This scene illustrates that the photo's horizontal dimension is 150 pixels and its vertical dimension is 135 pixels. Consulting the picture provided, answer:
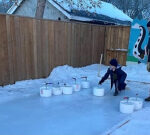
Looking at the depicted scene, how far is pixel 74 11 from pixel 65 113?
7.87 metres

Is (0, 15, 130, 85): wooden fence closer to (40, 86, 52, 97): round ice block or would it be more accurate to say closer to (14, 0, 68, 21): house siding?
(40, 86, 52, 97): round ice block

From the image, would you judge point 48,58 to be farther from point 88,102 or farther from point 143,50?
point 143,50

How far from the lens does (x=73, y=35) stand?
338 inches

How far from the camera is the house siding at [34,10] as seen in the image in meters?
11.8

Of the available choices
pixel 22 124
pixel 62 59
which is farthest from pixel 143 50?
pixel 22 124

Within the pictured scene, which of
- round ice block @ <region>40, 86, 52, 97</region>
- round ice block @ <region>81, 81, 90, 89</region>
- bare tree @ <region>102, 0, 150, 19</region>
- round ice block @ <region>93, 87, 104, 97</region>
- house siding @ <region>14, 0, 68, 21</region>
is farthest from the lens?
bare tree @ <region>102, 0, 150, 19</region>

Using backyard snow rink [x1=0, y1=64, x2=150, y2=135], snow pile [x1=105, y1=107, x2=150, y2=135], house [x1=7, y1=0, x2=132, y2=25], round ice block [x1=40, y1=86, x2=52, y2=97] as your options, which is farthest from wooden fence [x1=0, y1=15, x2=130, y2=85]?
snow pile [x1=105, y1=107, x2=150, y2=135]

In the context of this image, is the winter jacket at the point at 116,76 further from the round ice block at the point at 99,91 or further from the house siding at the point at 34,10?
the house siding at the point at 34,10

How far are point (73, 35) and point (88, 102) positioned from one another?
4113mm

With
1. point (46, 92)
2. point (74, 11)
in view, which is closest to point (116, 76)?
point (46, 92)

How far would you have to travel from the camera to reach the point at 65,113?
4.27 metres

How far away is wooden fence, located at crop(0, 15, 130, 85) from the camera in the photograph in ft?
20.5

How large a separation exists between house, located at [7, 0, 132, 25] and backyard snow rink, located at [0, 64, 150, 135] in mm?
5447

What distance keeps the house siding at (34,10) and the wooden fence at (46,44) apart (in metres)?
2.71
